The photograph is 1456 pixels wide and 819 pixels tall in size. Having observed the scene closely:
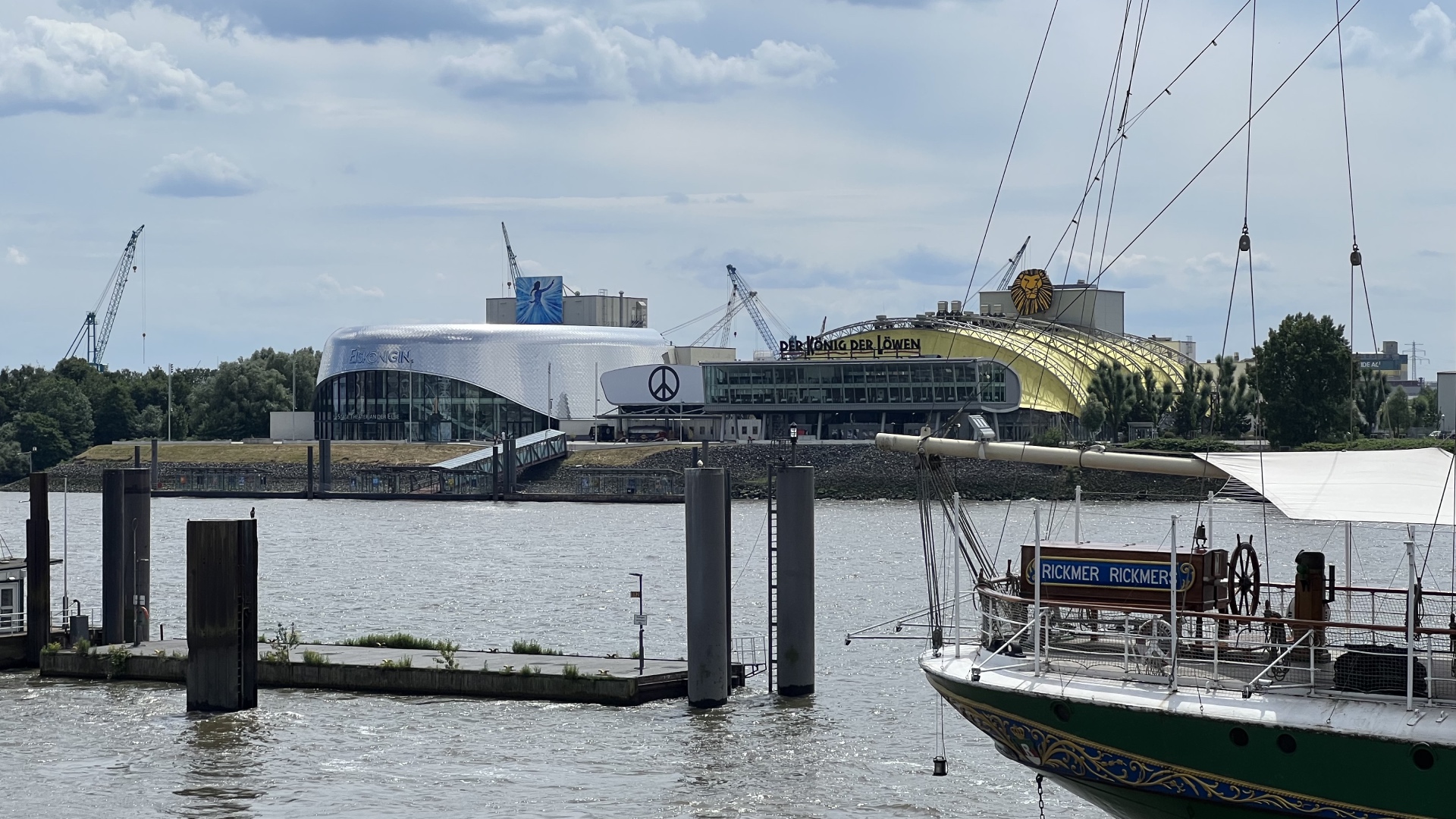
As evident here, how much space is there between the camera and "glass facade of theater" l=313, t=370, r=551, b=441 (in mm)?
196000

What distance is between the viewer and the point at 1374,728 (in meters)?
19.1

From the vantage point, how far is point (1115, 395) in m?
145

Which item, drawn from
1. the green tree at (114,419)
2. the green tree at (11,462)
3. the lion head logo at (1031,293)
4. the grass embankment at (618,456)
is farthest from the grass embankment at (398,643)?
the green tree at (114,419)

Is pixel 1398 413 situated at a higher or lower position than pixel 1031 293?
lower

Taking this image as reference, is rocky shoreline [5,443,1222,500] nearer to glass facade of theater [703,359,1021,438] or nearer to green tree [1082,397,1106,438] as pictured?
green tree [1082,397,1106,438]

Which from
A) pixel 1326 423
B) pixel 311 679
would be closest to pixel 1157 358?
pixel 1326 423

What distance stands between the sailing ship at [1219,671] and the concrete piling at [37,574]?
73.0 feet

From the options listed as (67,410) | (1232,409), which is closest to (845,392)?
(1232,409)

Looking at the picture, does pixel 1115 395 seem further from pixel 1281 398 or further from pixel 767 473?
pixel 767 473

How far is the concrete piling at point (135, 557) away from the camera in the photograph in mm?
39531

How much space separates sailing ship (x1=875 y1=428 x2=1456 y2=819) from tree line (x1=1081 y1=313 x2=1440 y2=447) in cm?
8482

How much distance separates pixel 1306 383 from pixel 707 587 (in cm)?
10208

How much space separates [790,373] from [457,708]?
443 ft

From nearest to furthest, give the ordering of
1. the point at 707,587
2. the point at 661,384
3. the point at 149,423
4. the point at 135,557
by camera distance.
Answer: the point at 707,587, the point at 135,557, the point at 661,384, the point at 149,423
